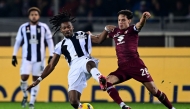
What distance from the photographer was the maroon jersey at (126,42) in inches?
491

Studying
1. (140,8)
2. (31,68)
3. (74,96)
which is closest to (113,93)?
(74,96)

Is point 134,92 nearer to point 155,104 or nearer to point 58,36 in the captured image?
point 155,104

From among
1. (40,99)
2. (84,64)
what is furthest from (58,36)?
(84,64)

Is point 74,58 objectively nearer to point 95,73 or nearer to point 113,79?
point 113,79

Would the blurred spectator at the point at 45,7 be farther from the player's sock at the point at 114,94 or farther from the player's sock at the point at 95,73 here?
the player's sock at the point at 95,73

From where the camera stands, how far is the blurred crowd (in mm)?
21688

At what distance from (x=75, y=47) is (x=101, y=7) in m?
10.2

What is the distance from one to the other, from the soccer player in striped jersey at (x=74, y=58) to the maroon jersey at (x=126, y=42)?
0.45 m

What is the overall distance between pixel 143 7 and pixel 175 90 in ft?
17.0

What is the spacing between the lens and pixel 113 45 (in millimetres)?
20094

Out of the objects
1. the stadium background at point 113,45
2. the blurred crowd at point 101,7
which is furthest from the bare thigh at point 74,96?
the blurred crowd at point 101,7

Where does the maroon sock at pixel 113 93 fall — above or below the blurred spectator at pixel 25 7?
below

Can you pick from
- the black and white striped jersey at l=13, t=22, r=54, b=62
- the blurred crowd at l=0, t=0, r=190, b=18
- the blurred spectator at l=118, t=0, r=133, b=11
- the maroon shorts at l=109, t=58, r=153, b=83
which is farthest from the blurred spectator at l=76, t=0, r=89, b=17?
the maroon shorts at l=109, t=58, r=153, b=83

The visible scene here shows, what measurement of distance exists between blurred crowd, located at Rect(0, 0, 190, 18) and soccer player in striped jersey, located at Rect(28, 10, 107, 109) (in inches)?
368
